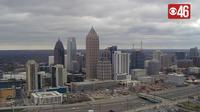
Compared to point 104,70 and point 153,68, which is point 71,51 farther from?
point 104,70

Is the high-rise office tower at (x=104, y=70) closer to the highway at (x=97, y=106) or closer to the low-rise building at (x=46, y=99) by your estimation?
the highway at (x=97, y=106)

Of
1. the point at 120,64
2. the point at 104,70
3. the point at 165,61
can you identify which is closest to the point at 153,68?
the point at 165,61

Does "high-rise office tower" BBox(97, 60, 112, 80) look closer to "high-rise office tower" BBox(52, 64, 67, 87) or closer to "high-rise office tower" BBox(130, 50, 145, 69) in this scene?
"high-rise office tower" BBox(52, 64, 67, 87)

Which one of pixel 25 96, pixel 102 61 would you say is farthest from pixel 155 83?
pixel 25 96

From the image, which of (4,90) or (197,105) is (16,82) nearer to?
(4,90)

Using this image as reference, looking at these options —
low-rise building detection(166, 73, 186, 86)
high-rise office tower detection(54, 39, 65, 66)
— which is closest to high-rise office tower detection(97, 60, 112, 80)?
low-rise building detection(166, 73, 186, 86)

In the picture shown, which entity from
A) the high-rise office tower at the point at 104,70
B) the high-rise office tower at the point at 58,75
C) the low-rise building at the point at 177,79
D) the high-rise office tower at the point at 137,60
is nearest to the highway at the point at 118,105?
the low-rise building at the point at 177,79

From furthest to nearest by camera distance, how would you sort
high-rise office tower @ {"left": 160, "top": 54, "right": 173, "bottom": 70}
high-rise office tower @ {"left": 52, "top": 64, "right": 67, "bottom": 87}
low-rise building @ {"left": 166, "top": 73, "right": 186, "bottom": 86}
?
high-rise office tower @ {"left": 160, "top": 54, "right": 173, "bottom": 70}
low-rise building @ {"left": 166, "top": 73, "right": 186, "bottom": 86}
high-rise office tower @ {"left": 52, "top": 64, "right": 67, "bottom": 87}

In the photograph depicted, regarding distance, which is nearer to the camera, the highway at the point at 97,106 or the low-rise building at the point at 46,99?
the highway at the point at 97,106
